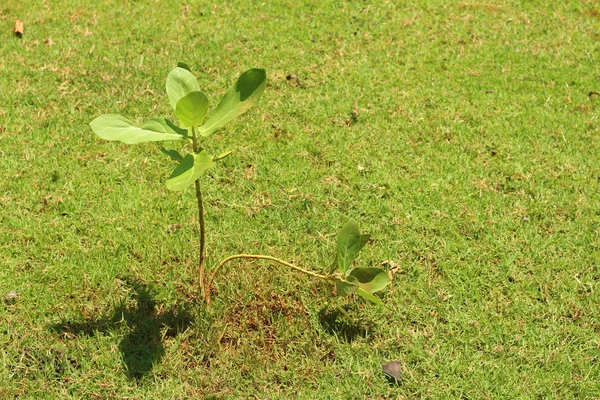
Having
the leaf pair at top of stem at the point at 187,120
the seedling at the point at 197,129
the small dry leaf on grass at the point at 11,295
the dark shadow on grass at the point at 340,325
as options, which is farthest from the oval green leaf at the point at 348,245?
the small dry leaf on grass at the point at 11,295

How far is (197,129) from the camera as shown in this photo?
2.31m

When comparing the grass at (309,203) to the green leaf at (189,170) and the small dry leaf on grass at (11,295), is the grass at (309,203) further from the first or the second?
the green leaf at (189,170)

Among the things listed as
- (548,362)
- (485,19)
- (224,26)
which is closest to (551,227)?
(548,362)

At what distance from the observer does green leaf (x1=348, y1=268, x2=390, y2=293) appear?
249 centimetres

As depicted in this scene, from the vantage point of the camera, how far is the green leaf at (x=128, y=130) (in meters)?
2.15

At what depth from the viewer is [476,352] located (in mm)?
2645

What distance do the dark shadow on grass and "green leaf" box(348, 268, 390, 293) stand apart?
30 centimetres

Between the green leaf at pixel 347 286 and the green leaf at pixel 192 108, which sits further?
the green leaf at pixel 347 286

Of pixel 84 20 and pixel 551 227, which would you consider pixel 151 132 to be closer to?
pixel 551 227

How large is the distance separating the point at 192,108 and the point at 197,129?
0.18 metres

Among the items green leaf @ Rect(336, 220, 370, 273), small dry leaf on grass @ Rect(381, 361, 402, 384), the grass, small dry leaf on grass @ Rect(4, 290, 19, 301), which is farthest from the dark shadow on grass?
small dry leaf on grass @ Rect(4, 290, 19, 301)

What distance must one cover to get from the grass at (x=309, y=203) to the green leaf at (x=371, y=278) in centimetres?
31

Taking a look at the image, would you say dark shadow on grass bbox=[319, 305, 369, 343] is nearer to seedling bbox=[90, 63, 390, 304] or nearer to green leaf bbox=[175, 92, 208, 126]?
seedling bbox=[90, 63, 390, 304]

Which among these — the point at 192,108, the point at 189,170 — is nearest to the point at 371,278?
the point at 189,170
